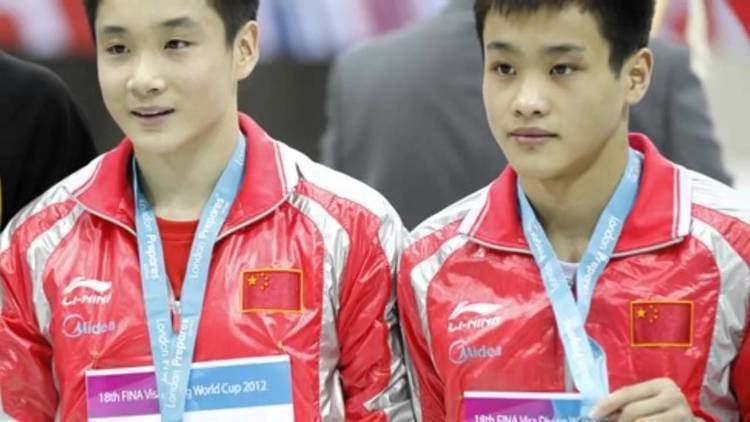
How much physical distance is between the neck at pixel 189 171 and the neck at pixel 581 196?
1.70 feet

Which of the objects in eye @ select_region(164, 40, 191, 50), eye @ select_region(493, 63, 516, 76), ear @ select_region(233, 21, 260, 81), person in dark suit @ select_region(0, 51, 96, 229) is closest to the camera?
eye @ select_region(493, 63, 516, 76)

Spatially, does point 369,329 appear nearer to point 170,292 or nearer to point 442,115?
point 170,292

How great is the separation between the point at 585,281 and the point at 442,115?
0.75m

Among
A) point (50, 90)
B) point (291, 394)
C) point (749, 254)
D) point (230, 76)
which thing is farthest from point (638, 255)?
point (50, 90)

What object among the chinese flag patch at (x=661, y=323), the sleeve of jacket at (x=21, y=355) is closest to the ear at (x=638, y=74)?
the chinese flag patch at (x=661, y=323)

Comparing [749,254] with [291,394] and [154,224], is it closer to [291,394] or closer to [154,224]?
[291,394]

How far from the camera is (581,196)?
2334 mm

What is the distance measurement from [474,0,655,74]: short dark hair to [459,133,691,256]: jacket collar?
168mm

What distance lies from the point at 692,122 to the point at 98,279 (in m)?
1.13

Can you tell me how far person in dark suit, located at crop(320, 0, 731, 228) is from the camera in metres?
2.81

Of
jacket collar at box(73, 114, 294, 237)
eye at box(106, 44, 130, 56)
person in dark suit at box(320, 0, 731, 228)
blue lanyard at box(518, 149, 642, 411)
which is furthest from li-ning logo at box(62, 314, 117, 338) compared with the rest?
person in dark suit at box(320, 0, 731, 228)

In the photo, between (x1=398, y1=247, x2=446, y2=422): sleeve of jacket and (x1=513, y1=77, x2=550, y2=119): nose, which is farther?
(x1=398, y1=247, x2=446, y2=422): sleeve of jacket

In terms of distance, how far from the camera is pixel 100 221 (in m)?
A: 2.44

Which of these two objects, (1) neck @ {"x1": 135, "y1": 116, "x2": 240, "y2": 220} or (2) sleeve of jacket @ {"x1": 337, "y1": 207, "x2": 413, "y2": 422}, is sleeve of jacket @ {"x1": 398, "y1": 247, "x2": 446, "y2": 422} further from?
(1) neck @ {"x1": 135, "y1": 116, "x2": 240, "y2": 220}
